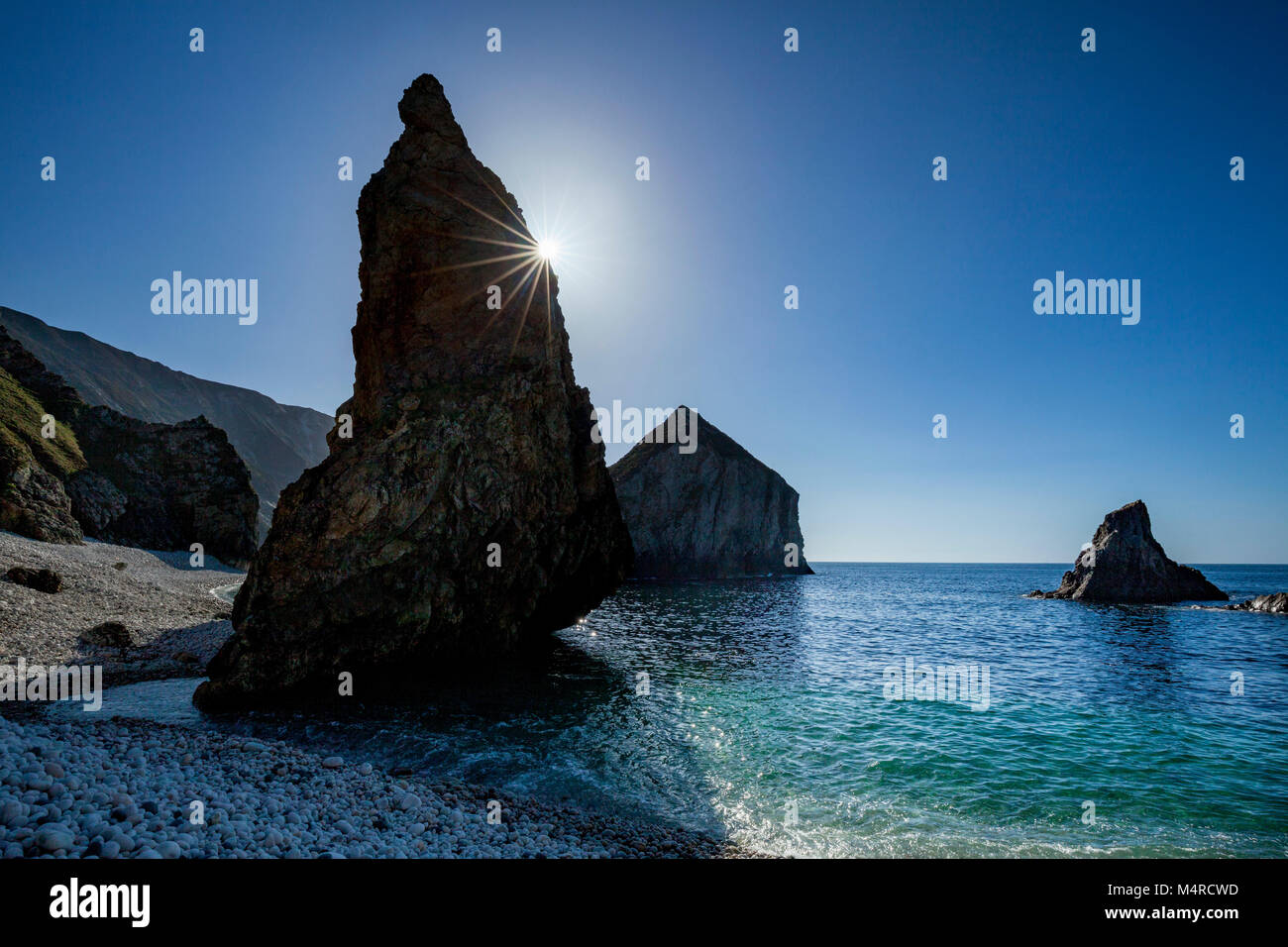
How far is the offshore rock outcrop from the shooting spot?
50125mm

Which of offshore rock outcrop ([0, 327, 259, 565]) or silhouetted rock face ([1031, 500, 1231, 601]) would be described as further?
silhouetted rock face ([1031, 500, 1231, 601])

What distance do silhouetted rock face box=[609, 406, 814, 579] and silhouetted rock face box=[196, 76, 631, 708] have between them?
6978cm

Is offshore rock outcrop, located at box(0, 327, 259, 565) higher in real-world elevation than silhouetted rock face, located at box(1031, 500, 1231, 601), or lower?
higher

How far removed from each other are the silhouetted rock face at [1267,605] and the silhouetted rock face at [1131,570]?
6.52 meters

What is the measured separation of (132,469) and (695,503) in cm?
8057

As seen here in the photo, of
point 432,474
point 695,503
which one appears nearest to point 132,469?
point 432,474

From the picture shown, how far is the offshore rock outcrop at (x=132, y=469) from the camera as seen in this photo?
50125mm

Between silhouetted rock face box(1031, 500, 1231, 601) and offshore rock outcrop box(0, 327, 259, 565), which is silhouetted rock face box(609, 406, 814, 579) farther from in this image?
offshore rock outcrop box(0, 327, 259, 565)

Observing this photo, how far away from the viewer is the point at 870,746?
52.5 ft

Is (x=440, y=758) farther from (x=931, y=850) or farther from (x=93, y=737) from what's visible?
(x=931, y=850)

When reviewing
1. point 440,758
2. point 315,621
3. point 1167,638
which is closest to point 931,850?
point 440,758

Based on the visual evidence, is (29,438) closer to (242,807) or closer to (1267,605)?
(242,807)

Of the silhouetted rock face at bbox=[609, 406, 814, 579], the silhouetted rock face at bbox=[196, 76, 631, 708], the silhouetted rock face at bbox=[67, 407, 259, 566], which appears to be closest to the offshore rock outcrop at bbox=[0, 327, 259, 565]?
the silhouetted rock face at bbox=[67, 407, 259, 566]
